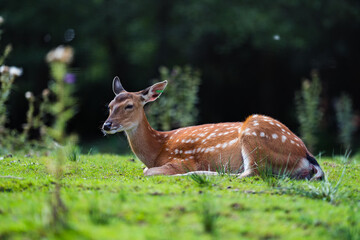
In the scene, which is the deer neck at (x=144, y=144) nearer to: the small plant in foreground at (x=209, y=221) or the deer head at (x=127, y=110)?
the deer head at (x=127, y=110)

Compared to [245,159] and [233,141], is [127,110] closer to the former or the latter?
[233,141]

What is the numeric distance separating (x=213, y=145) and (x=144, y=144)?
0.95 m

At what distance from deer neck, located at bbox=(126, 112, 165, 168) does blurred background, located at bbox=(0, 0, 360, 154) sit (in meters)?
8.22

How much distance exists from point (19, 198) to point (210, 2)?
1209cm

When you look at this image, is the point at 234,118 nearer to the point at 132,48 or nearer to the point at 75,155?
the point at 132,48

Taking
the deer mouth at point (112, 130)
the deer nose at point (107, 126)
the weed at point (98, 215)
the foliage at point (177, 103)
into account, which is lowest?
the foliage at point (177, 103)

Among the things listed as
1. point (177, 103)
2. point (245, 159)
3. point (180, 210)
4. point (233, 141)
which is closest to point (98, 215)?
point (180, 210)

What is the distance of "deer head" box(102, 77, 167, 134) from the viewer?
613 cm

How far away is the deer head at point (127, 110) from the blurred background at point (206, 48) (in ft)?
26.9

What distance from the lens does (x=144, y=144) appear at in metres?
6.37

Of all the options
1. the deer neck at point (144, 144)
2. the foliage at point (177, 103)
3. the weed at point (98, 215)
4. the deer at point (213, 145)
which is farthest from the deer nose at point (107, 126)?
the foliage at point (177, 103)

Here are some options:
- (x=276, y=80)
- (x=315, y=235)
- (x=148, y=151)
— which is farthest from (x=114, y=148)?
(x=315, y=235)

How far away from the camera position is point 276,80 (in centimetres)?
1705

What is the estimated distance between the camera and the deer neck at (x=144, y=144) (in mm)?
6336
